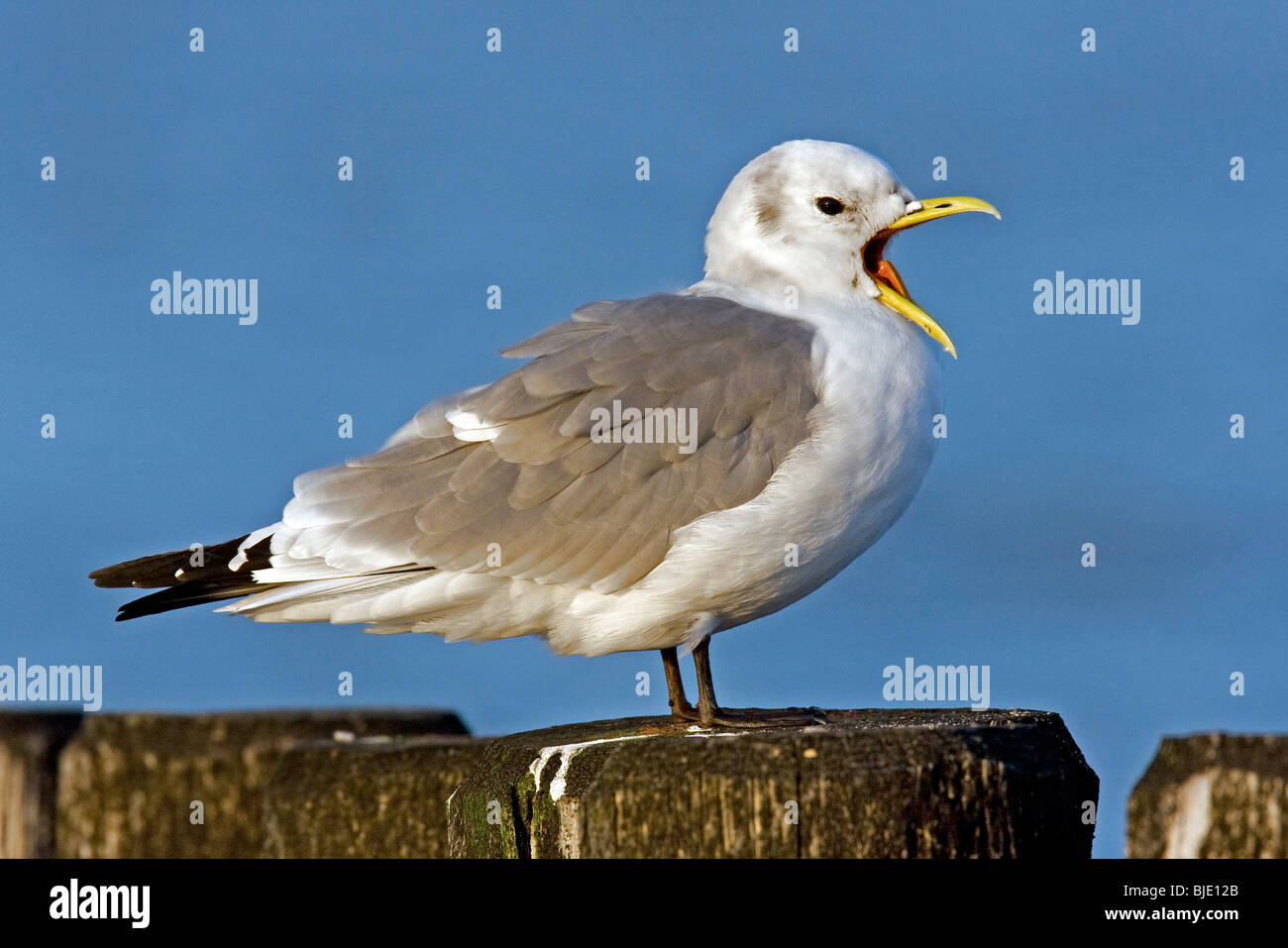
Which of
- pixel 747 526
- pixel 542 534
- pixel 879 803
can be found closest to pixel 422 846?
pixel 542 534

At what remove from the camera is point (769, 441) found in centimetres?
636

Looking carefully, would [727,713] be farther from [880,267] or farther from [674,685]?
[880,267]

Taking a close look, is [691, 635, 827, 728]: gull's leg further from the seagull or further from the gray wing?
the gray wing

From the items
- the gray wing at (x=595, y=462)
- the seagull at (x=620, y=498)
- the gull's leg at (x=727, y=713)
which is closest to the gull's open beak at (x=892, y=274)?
the seagull at (x=620, y=498)

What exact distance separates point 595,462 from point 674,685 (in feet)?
3.59

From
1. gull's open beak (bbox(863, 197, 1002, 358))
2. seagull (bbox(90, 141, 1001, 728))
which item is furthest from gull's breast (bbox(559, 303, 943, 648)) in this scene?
gull's open beak (bbox(863, 197, 1002, 358))

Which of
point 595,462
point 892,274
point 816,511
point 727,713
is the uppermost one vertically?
point 892,274

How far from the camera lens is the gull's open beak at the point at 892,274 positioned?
712 centimetres

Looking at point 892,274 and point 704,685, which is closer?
point 704,685

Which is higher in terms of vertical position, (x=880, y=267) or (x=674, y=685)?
(x=880, y=267)

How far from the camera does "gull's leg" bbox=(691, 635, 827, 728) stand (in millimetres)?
6293

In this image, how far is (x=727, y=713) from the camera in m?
6.75

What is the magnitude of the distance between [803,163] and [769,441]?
1.41 meters

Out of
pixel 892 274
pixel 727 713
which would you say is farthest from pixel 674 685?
pixel 892 274
